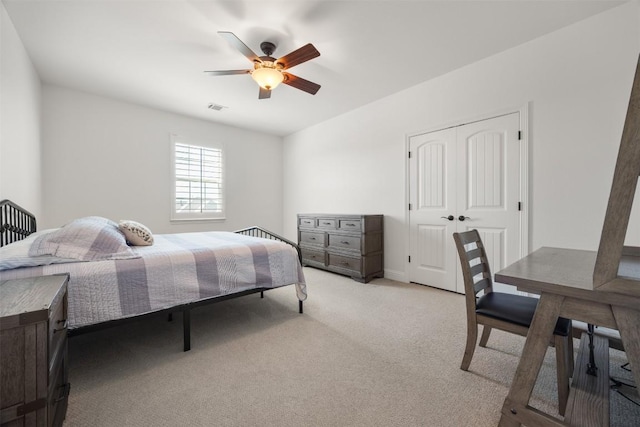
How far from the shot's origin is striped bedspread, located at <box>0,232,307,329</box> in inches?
59.4

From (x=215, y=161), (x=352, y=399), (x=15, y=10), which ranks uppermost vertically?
(x=15, y=10)

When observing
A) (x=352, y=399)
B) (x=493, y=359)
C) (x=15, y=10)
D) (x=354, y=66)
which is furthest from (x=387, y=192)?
(x=15, y=10)

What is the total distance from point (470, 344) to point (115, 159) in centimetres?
476

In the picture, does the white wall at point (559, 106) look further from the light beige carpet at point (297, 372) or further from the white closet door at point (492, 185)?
the light beige carpet at point (297, 372)

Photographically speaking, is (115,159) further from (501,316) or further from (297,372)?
(501,316)

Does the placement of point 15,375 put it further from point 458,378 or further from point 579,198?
point 579,198

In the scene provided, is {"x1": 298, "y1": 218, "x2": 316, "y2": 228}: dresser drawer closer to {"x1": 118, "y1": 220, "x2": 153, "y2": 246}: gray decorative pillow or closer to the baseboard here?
the baseboard

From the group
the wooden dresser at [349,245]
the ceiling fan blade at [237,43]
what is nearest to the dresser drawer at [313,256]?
the wooden dresser at [349,245]

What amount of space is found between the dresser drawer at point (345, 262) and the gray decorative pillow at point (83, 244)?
102 inches

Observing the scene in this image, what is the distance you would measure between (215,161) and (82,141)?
5.96 ft

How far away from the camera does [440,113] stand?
317 centimetres

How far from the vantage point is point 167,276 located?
1.81 meters

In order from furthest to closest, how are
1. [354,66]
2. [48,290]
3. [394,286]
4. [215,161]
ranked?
1. [215,161]
2. [394,286]
3. [354,66]
4. [48,290]

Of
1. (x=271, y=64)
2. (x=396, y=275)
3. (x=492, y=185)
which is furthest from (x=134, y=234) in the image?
(x=492, y=185)
